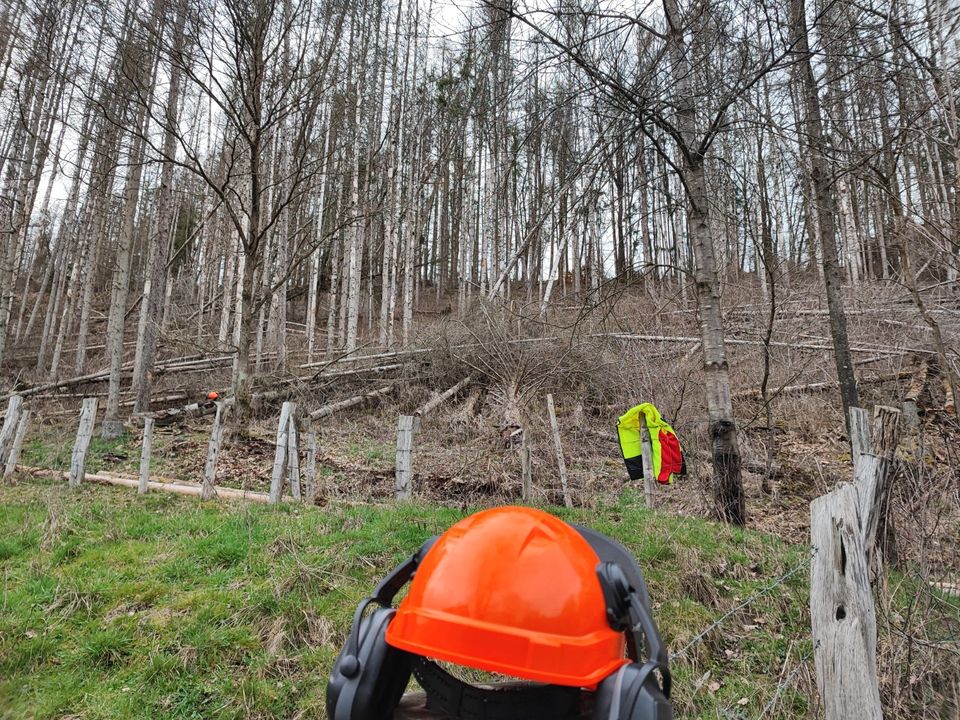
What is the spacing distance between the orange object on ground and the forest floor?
2.26 meters

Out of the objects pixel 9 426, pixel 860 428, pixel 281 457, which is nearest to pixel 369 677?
pixel 860 428

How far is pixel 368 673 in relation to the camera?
98cm

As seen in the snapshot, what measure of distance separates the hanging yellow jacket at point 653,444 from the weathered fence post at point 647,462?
33 mm

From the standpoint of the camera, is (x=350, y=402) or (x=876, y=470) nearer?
(x=876, y=470)

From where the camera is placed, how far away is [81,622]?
386 cm

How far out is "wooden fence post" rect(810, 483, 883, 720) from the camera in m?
2.00

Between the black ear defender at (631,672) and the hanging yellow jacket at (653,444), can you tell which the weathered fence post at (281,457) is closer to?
the hanging yellow jacket at (653,444)

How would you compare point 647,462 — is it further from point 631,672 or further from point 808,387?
point 631,672

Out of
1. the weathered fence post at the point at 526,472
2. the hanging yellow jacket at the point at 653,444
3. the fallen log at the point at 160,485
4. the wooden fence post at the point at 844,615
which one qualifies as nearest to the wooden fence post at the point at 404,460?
the weathered fence post at the point at 526,472

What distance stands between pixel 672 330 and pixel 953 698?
1232 cm

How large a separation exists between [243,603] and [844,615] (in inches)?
153

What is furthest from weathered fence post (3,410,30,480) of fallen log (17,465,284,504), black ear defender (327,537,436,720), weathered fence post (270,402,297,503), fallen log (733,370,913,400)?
fallen log (733,370,913,400)

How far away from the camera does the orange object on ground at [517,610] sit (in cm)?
88

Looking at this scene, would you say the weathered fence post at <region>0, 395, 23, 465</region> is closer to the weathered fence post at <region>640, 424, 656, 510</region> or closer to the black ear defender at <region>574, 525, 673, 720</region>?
the weathered fence post at <region>640, 424, 656, 510</region>
